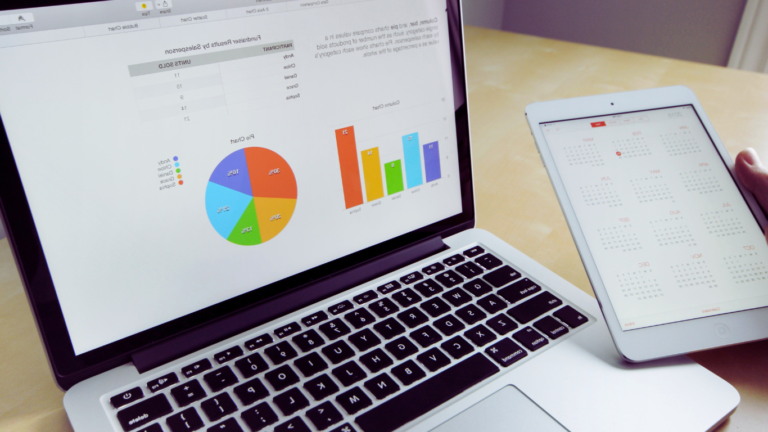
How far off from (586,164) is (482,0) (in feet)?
5.98

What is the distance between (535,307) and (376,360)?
17cm

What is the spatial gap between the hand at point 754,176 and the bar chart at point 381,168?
0.31 meters

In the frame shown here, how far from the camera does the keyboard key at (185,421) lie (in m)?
0.36

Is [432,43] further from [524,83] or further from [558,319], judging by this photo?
[524,83]

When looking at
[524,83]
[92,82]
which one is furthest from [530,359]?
[524,83]

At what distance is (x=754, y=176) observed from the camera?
1.63 feet

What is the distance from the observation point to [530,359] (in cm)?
44

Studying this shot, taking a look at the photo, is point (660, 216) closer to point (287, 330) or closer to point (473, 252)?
point (473, 252)

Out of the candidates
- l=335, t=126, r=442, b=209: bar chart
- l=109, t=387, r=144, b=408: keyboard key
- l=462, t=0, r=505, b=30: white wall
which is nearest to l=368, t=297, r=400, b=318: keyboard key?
l=335, t=126, r=442, b=209: bar chart

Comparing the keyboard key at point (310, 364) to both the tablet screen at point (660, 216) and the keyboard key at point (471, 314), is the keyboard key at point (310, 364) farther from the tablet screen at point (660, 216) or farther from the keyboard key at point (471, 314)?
the tablet screen at point (660, 216)

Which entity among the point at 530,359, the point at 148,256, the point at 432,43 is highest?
the point at 432,43

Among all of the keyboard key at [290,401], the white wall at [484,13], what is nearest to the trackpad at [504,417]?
the keyboard key at [290,401]

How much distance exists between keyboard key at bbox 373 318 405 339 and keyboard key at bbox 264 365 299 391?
3.4 inches

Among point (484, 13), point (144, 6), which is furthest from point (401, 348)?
point (484, 13)
